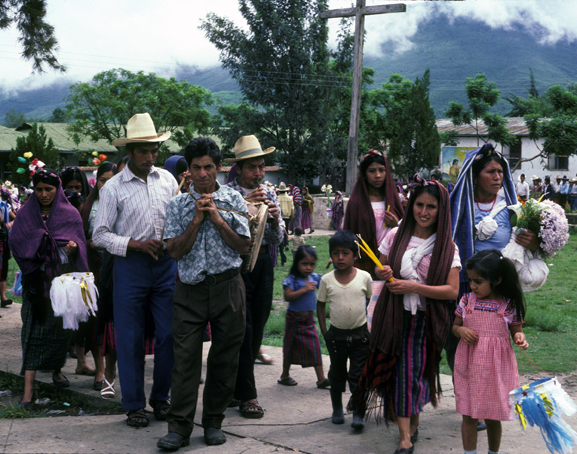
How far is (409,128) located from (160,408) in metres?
37.1

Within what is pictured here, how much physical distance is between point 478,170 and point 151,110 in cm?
4114

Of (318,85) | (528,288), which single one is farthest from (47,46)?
(318,85)

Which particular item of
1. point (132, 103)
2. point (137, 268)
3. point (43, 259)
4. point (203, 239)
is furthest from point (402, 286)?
point (132, 103)

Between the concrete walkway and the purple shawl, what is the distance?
128 cm

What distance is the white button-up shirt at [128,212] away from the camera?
4.55m

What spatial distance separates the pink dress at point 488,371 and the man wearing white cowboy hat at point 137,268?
7.02ft

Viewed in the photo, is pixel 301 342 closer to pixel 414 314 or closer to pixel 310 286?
pixel 310 286

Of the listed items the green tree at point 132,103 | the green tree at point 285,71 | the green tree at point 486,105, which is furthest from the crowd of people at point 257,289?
the green tree at point 132,103

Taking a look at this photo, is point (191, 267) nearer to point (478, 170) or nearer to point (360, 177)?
point (360, 177)

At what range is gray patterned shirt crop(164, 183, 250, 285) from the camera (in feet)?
13.4

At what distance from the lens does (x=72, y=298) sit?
494cm

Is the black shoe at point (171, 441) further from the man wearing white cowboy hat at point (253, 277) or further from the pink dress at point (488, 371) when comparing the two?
the pink dress at point (488, 371)

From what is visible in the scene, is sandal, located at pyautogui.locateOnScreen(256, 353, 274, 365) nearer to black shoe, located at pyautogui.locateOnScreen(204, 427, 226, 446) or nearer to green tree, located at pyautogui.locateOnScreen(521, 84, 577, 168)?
black shoe, located at pyautogui.locateOnScreen(204, 427, 226, 446)

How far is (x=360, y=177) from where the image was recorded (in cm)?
518
